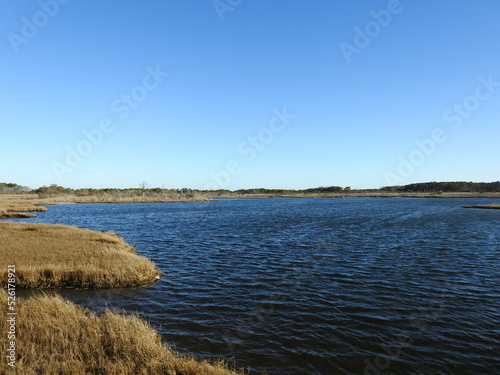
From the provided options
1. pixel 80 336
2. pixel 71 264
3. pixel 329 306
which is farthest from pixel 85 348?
pixel 71 264

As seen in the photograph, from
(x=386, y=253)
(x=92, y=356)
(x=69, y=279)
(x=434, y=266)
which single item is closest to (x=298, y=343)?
(x=92, y=356)

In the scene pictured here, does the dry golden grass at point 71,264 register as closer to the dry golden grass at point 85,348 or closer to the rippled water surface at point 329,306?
the rippled water surface at point 329,306

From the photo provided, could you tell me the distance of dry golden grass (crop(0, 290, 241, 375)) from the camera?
8344 millimetres

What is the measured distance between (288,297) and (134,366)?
34.2 ft

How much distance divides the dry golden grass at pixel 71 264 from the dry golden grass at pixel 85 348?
635 cm

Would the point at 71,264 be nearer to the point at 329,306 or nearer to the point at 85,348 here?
the point at 85,348

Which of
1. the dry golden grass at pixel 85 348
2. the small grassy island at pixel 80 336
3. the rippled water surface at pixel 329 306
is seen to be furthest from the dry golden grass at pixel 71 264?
the dry golden grass at pixel 85 348

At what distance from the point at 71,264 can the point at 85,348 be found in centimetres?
1276

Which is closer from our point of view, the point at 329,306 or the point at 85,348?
the point at 85,348

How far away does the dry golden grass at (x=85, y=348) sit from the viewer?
834 cm

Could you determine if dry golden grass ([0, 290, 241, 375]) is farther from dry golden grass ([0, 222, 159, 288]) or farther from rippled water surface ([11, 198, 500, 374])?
dry golden grass ([0, 222, 159, 288])

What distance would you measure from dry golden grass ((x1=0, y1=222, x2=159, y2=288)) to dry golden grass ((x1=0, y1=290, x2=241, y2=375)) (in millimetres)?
6348

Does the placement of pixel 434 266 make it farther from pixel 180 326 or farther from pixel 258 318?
pixel 180 326

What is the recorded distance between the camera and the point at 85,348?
9.42 m
